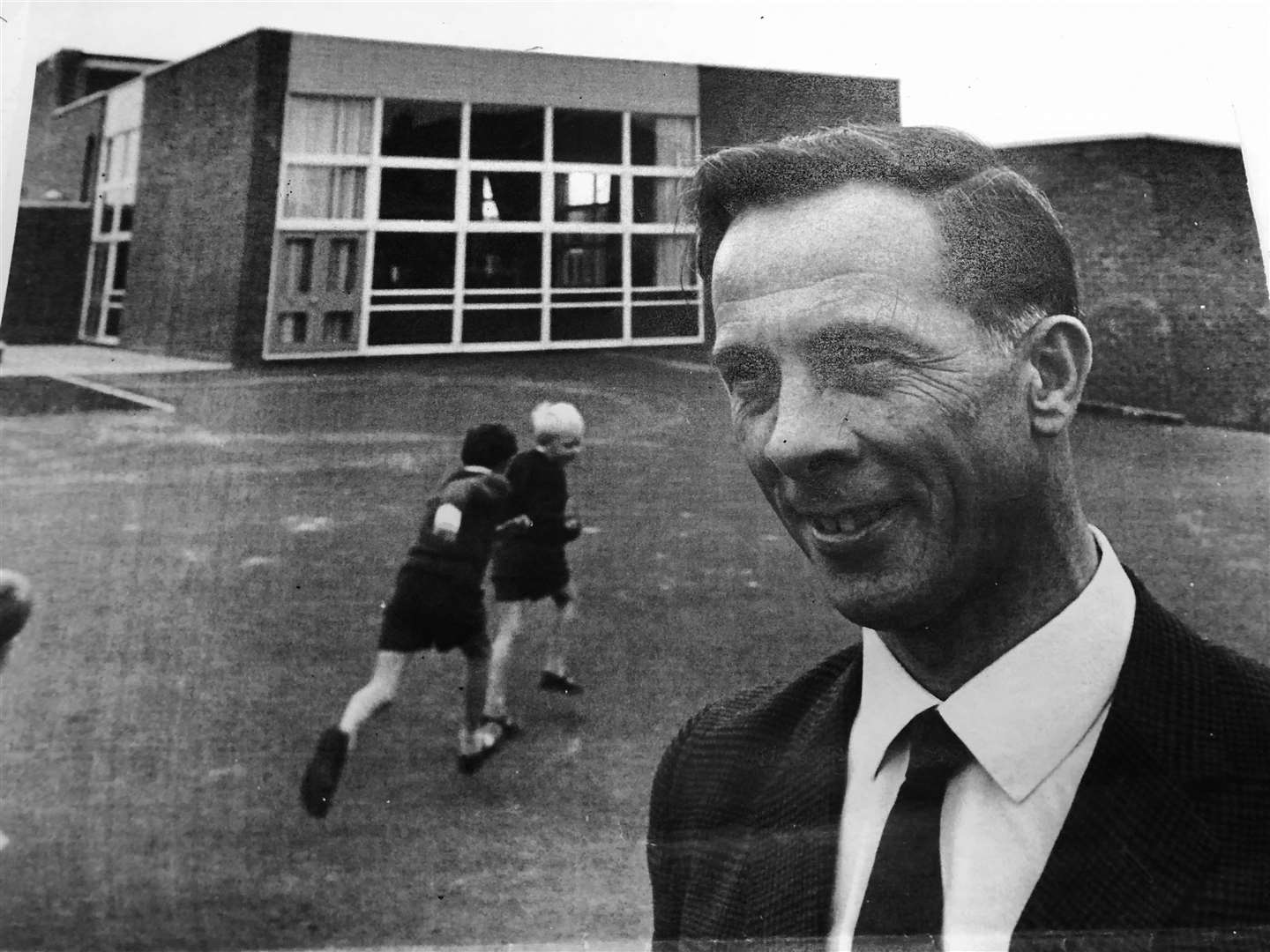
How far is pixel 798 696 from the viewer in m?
2.18

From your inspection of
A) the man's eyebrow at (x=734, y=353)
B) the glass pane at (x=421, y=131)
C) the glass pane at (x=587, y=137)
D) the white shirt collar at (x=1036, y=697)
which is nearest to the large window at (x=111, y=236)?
the glass pane at (x=421, y=131)

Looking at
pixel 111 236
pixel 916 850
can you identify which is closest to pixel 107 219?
pixel 111 236

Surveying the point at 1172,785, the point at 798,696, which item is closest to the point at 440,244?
the point at 798,696

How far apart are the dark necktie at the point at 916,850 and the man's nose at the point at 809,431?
55cm

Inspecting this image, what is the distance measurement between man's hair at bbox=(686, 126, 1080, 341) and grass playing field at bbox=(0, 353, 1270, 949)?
33 centimetres

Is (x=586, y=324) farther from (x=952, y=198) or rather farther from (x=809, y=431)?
(x=952, y=198)

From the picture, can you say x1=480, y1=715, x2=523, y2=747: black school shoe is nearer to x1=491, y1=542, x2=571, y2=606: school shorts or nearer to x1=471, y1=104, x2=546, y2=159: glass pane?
x1=491, y1=542, x2=571, y2=606: school shorts

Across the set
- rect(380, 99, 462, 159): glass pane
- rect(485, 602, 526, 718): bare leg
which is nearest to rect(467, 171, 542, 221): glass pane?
rect(380, 99, 462, 159): glass pane

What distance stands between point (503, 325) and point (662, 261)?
42 centimetres

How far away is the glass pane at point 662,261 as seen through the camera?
91.0 inches

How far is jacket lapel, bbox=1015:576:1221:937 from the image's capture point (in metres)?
1.80

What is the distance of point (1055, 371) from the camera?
205 cm

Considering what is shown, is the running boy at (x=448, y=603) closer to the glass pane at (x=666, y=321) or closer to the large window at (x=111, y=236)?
the glass pane at (x=666, y=321)

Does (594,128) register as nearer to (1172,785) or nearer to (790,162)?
(790,162)
